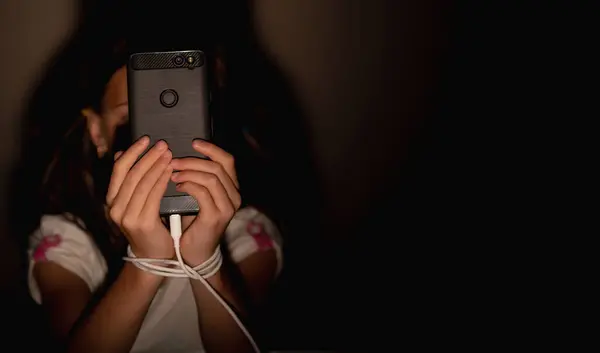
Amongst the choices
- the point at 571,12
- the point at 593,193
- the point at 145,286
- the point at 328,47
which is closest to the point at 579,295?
the point at 593,193

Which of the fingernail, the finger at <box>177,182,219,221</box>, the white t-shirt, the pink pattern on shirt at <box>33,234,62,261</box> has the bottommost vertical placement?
the white t-shirt

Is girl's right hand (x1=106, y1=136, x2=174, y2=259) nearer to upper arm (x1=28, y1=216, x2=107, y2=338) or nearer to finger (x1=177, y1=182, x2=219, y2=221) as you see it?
finger (x1=177, y1=182, x2=219, y2=221)

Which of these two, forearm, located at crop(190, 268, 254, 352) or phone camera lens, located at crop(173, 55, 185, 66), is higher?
phone camera lens, located at crop(173, 55, 185, 66)

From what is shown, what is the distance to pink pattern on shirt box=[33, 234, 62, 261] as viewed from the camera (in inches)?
27.6

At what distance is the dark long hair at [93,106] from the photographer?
80cm

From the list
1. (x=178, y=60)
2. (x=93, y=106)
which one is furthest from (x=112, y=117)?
(x=178, y=60)

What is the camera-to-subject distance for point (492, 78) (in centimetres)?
91

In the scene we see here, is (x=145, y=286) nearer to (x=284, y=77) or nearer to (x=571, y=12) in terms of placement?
(x=284, y=77)

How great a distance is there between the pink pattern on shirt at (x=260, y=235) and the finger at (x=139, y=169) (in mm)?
343

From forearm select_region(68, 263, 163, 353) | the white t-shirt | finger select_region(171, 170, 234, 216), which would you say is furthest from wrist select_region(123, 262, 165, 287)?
the white t-shirt

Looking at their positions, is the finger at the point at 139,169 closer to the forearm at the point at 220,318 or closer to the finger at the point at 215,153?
the finger at the point at 215,153

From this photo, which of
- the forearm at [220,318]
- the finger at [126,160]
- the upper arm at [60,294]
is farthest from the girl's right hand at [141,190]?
the upper arm at [60,294]

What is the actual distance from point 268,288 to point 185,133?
38 centimetres

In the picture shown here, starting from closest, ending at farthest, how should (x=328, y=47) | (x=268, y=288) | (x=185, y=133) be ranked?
(x=185, y=133) → (x=268, y=288) → (x=328, y=47)
